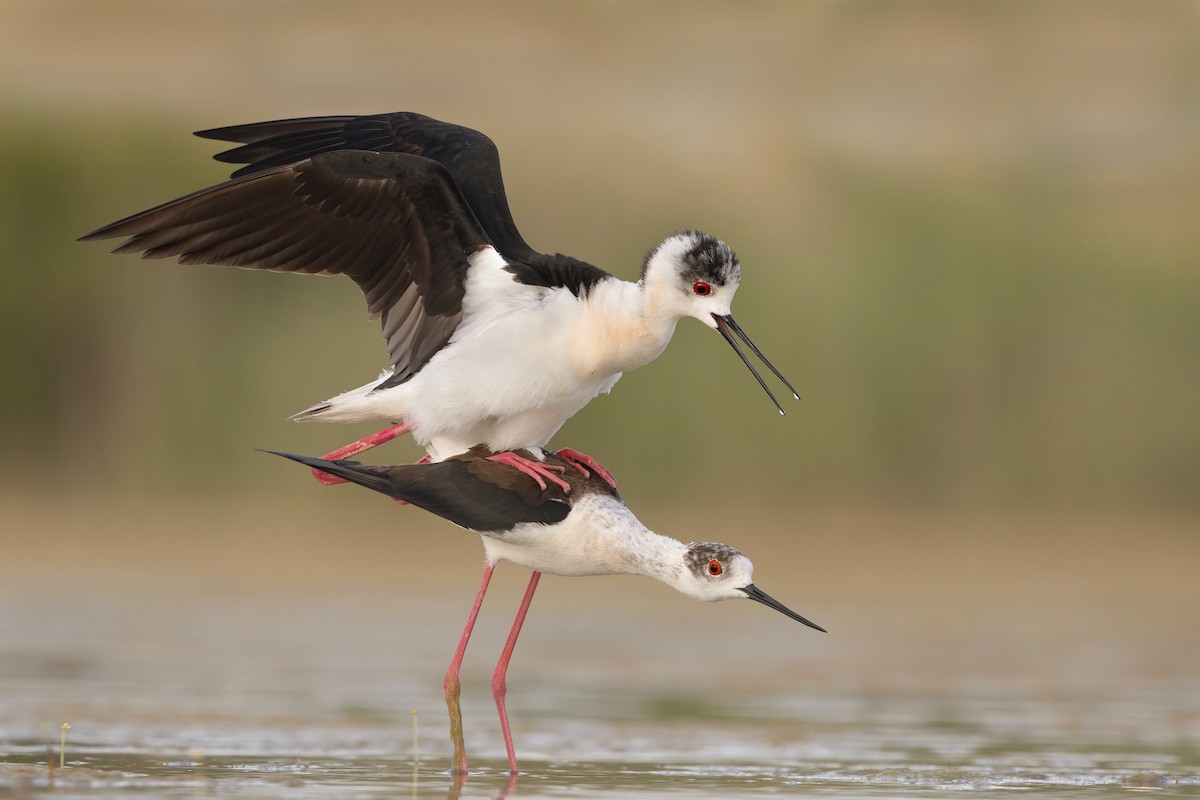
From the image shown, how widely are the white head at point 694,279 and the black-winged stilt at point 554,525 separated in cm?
100

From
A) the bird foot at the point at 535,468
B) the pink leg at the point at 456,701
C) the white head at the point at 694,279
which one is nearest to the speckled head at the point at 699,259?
the white head at the point at 694,279

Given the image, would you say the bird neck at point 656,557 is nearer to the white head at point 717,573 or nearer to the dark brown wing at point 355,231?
the white head at point 717,573

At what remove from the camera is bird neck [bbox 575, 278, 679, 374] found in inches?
439

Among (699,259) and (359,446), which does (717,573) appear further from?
(359,446)

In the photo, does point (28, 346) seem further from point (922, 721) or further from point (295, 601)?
point (922, 721)

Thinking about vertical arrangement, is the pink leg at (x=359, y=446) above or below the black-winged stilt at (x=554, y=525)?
above

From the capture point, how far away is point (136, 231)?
11.3 metres

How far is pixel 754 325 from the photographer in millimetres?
35219

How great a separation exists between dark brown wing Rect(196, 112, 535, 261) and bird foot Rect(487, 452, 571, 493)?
117 cm

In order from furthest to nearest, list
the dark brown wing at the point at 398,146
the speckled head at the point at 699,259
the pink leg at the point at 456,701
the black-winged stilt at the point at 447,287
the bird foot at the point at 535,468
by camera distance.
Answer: the dark brown wing at the point at 398,146
the pink leg at the point at 456,701
the bird foot at the point at 535,468
the black-winged stilt at the point at 447,287
the speckled head at the point at 699,259

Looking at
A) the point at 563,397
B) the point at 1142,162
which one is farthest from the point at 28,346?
the point at 1142,162

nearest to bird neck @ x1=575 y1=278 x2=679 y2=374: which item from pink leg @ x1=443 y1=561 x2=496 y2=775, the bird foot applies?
the bird foot

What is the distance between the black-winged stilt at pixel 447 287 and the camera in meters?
11.2

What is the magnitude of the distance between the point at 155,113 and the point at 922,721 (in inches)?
1364
